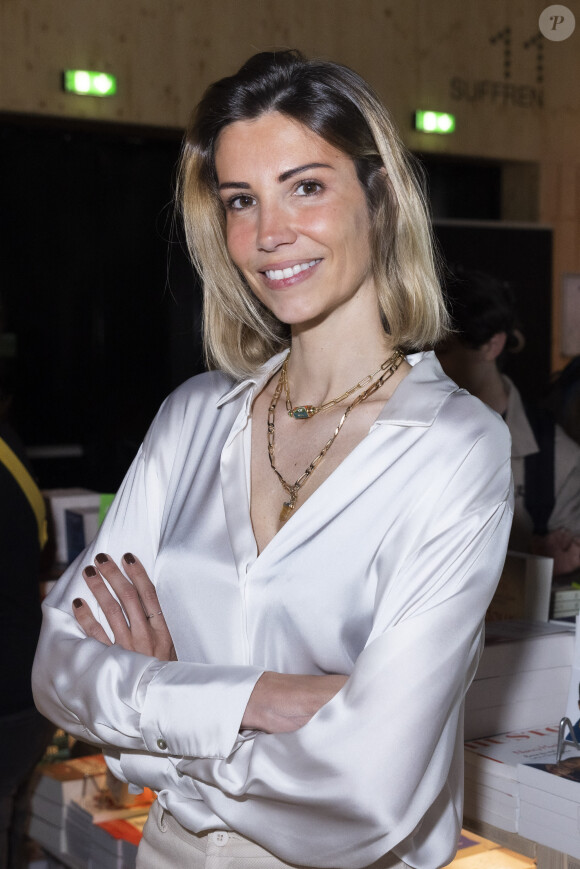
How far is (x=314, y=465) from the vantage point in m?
1.48

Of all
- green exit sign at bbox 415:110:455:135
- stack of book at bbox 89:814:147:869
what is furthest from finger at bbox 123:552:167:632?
green exit sign at bbox 415:110:455:135

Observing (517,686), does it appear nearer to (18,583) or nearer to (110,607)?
(110,607)

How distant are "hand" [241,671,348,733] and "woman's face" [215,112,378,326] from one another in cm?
48

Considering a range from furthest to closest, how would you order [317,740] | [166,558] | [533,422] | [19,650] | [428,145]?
[428,145], [533,422], [19,650], [166,558], [317,740]

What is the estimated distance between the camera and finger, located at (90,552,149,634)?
1.48 meters

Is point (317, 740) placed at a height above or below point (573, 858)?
above

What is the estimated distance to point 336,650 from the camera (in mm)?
1303

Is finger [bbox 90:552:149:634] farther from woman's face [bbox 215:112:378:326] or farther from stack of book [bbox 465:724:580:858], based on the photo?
stack of book [bbox 465:724:580:858]

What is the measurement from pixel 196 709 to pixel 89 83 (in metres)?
4.04

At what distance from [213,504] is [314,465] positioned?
153mm

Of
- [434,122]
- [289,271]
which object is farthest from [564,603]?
[434,122]

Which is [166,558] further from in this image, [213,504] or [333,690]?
[333,690]

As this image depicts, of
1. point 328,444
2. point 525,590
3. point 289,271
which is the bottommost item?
point 525,590

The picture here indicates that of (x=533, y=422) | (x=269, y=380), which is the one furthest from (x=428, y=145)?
(x=269, y=380)
